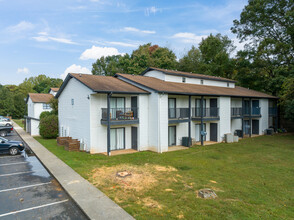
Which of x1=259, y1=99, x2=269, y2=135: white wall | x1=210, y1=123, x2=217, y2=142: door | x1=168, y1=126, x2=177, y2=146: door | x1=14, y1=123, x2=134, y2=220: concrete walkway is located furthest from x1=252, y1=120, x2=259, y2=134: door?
x1=14, y1=123, x2=134, y2=220: concrete walkway

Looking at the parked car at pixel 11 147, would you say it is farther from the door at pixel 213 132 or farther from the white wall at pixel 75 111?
the door at pixel 213 132

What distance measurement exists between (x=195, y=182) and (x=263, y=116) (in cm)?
2246

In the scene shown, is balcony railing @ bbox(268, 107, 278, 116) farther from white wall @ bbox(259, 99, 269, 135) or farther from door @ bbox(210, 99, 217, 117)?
door @ bbox(210, 99, 217, 117)

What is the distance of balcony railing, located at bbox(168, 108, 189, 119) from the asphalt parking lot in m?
10.8

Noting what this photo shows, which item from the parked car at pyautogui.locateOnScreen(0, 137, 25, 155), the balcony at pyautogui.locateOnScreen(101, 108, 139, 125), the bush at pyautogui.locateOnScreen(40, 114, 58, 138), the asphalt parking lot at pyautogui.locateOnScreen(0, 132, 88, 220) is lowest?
the asphalt parking lot at pyautogui.locateOnScreen(0, 132, 88, 220)

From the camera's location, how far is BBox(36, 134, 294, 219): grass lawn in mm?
7047

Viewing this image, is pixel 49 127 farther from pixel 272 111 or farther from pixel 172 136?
pixel 272 111

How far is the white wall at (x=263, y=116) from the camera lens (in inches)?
1072

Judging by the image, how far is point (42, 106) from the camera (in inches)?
1288

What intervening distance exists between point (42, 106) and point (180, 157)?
2646cm

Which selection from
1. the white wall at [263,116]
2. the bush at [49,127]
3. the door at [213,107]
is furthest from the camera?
the white wall at [263,116]

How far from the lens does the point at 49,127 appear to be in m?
23.6

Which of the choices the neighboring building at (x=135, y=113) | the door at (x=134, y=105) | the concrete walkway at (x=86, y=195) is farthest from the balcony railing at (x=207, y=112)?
the concrete walkway at (x=86, y=195)

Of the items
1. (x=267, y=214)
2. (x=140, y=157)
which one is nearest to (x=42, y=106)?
(x=140, y=157)
